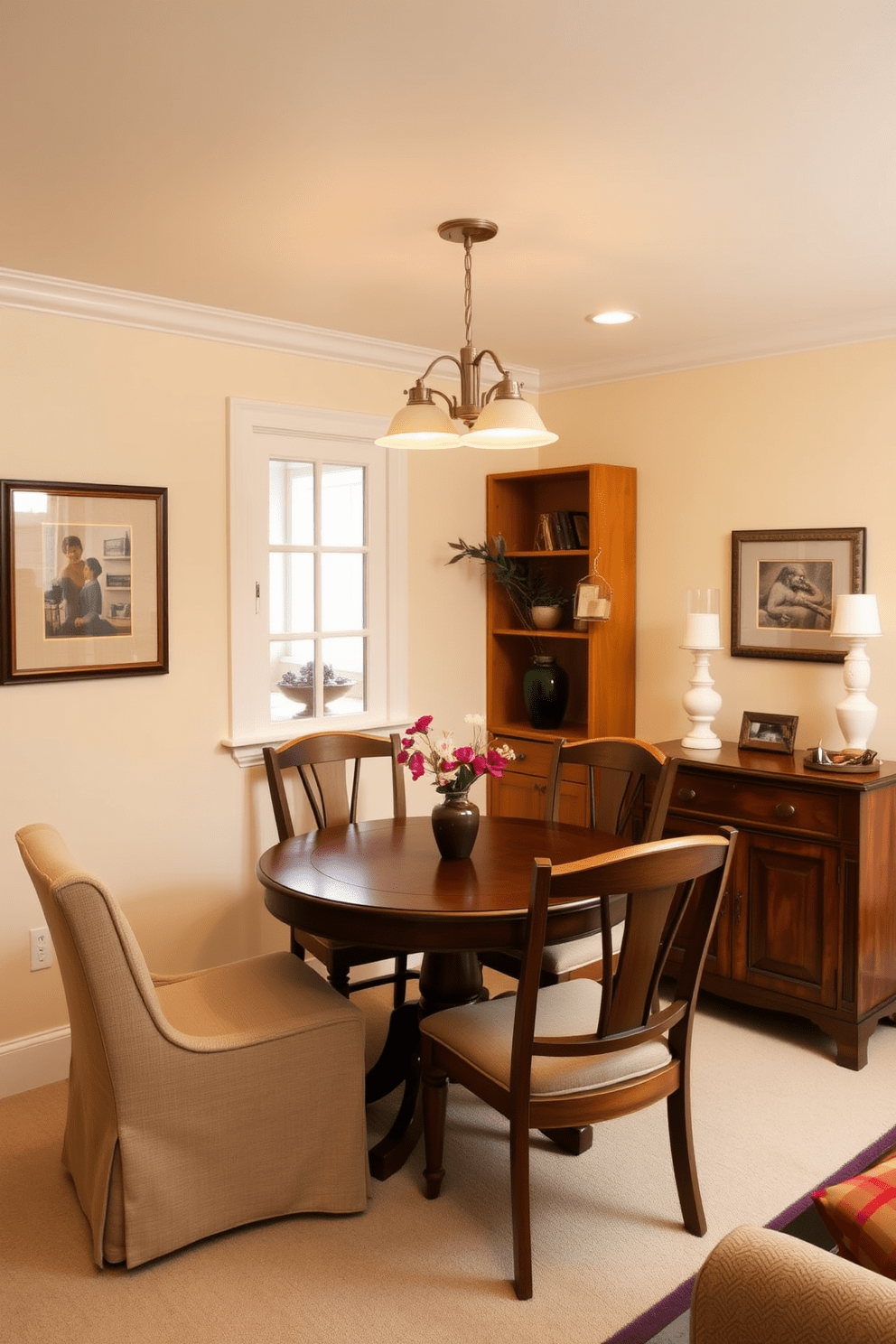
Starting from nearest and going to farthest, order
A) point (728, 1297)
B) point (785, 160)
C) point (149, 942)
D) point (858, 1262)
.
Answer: point (728, 1297) → point (858, 1262) → point (785, 160) → point (149, 942)

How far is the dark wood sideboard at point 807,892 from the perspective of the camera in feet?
10.7

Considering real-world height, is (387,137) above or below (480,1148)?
above

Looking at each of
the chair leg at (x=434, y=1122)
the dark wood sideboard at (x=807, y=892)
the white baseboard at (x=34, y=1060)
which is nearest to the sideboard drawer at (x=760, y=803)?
the dark wood sideboard at (x=807, y=892)

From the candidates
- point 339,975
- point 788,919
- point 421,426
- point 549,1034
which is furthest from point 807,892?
point 421,426

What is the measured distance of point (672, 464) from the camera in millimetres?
4168

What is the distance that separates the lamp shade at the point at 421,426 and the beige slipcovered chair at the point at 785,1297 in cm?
188

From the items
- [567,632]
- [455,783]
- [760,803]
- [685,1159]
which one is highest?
[567,632]

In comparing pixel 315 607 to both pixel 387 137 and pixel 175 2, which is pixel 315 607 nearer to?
pixel 387 137

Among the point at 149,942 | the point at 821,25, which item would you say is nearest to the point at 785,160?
the point at 821,25

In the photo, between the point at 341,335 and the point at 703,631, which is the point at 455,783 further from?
the point at 341,335

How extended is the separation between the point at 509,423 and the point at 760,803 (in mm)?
1687

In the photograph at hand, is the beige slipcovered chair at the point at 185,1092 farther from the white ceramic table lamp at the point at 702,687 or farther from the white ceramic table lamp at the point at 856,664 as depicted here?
the white ceramic table lamp at the point at 856,664

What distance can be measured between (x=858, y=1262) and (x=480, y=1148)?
1665 mm

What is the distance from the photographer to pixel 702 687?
12.7 ft
